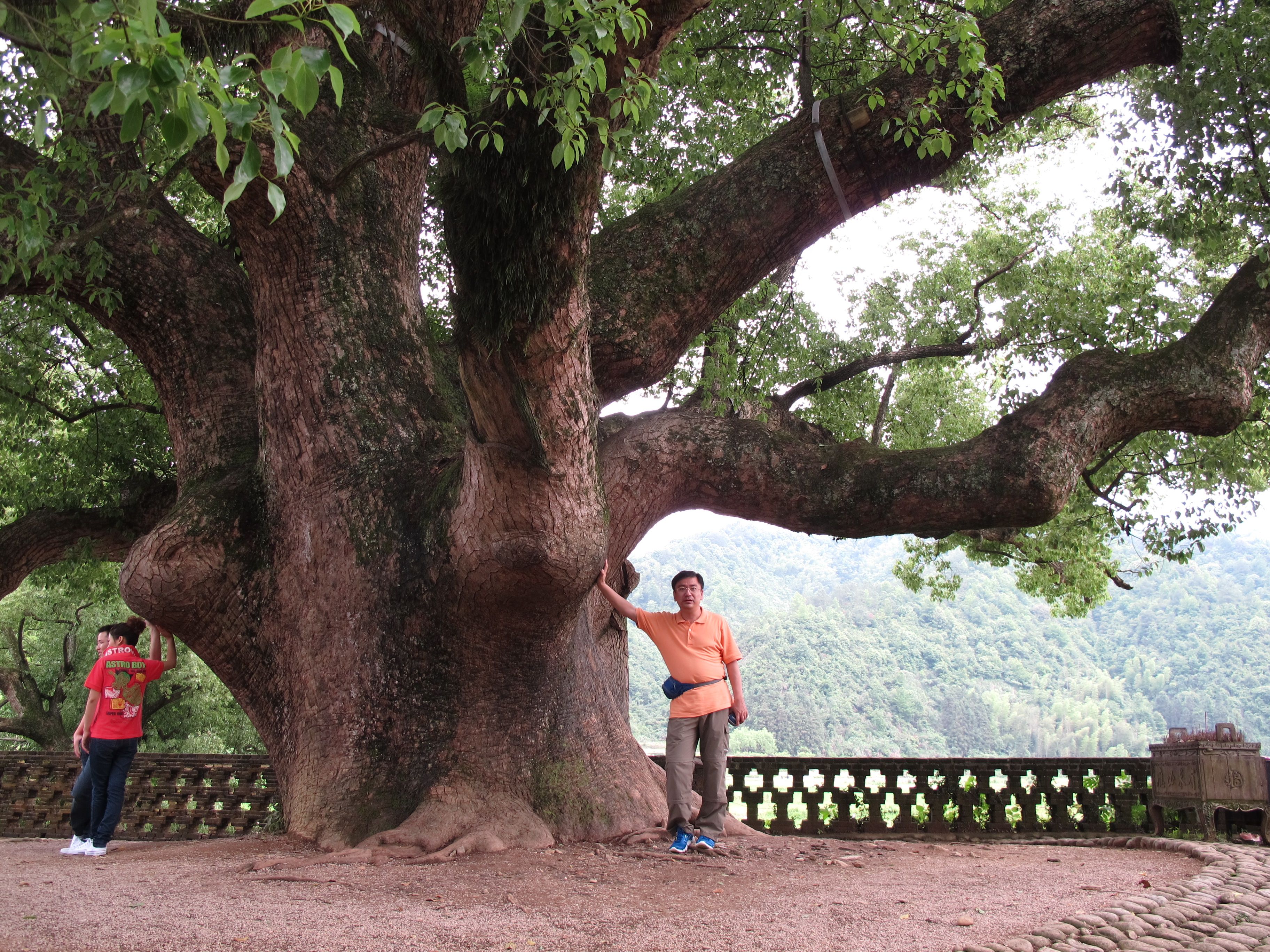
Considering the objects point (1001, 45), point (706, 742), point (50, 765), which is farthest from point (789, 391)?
point (50, 765)

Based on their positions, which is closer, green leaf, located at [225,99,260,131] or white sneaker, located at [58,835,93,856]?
green leaf, located at [225,99,260,131]

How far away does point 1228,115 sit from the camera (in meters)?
7.22

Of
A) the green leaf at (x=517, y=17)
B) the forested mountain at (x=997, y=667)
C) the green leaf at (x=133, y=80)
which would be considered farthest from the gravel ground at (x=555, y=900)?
the forested mountain at (x=997, y=667)

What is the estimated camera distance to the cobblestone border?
3.37 metres

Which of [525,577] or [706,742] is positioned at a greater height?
[525,577]

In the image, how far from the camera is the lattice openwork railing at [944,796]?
8.60 meters

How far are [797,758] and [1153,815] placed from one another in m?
3.12

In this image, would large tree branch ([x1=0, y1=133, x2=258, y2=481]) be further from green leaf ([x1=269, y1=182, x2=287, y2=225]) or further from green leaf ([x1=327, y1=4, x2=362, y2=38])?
green leaf ([x1=327, y1=4, x2=362, y2=38])

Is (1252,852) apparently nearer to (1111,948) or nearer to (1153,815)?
A: (1153,815)

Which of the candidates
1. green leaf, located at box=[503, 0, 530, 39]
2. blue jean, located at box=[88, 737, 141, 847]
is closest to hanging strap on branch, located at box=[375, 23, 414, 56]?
green leaf, located at box=[503, 0, 530, 39]

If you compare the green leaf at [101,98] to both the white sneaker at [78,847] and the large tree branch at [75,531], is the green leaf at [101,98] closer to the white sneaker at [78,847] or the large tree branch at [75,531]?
the white sneaker at [78,847]

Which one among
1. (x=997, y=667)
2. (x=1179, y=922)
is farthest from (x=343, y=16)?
(x=997, y=667)

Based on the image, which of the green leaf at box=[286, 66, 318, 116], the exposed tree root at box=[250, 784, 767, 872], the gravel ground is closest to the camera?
the green leaf at box=[286, 66, 318, 116]

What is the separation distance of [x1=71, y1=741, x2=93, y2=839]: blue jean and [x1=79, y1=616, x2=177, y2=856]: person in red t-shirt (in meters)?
0.06
